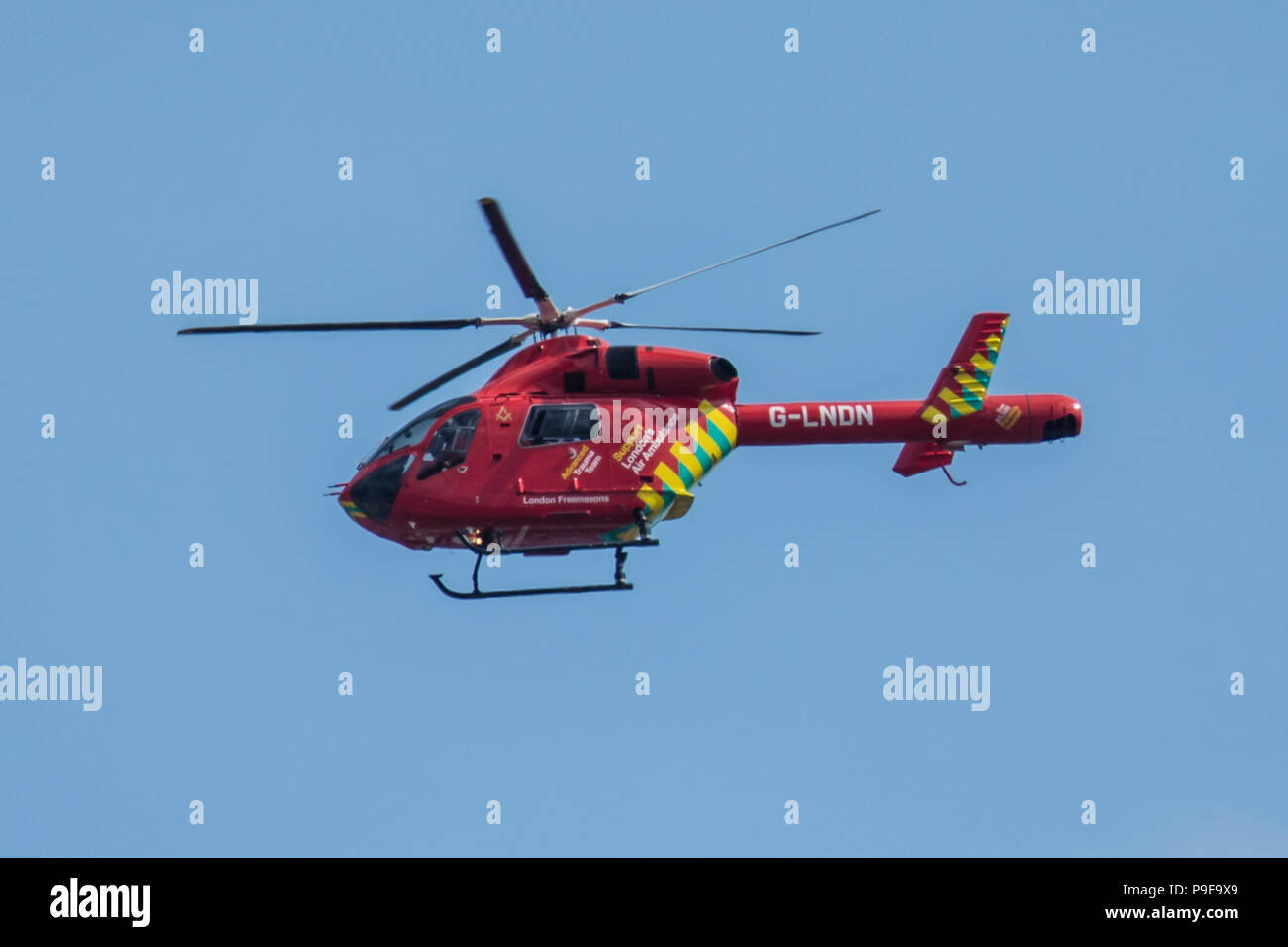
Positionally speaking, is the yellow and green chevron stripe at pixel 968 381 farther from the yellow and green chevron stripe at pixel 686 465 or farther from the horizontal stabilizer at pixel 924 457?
the yellow and green chevron stripe at pixel 686 465

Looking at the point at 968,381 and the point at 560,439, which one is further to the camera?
the point at 968,381

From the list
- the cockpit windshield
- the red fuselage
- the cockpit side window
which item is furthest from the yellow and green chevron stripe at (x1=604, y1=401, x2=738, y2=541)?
the cockpit windshield

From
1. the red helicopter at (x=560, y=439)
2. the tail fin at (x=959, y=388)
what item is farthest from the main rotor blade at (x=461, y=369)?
the tail fin at (x=959, y=388)

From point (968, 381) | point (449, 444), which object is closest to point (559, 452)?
point (449, 444)

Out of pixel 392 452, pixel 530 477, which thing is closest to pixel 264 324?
pixel 392 452

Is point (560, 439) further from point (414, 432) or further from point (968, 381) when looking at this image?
point (968, 381)
